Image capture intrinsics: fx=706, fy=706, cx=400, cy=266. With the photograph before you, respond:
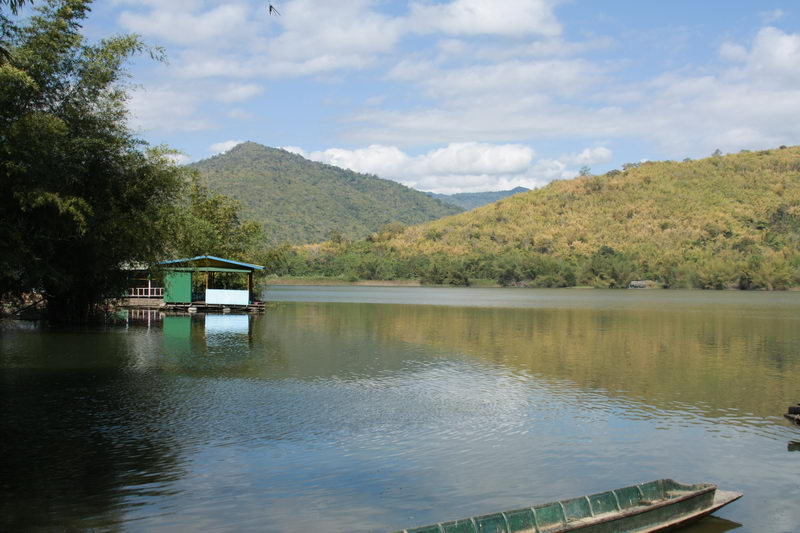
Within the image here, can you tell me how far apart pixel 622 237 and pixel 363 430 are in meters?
123

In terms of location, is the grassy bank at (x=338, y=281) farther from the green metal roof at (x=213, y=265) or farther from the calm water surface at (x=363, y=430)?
the calm water surface at (x=363, y=430)

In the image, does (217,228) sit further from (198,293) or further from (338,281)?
(338,281)

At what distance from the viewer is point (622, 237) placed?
5089 inches

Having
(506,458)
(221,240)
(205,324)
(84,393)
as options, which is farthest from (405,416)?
(221,240)

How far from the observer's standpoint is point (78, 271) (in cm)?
2136

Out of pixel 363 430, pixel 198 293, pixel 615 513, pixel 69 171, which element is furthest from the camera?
pixel 198 293

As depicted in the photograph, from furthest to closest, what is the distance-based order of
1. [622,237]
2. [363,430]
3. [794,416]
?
[622,237]
[363,430]
[794,416]

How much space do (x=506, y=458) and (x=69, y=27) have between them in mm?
15784

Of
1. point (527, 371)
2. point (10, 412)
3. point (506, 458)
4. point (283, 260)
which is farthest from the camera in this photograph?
point (283, 260)

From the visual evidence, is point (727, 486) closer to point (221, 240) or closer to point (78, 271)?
point (78, 271)

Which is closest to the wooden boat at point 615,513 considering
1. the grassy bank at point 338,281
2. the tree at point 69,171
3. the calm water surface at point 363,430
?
the calm water surface at point 363,430

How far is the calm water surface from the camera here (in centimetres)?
932

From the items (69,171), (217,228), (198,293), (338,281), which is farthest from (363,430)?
(338,281)

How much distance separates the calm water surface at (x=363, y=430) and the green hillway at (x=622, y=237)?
85.8 m
